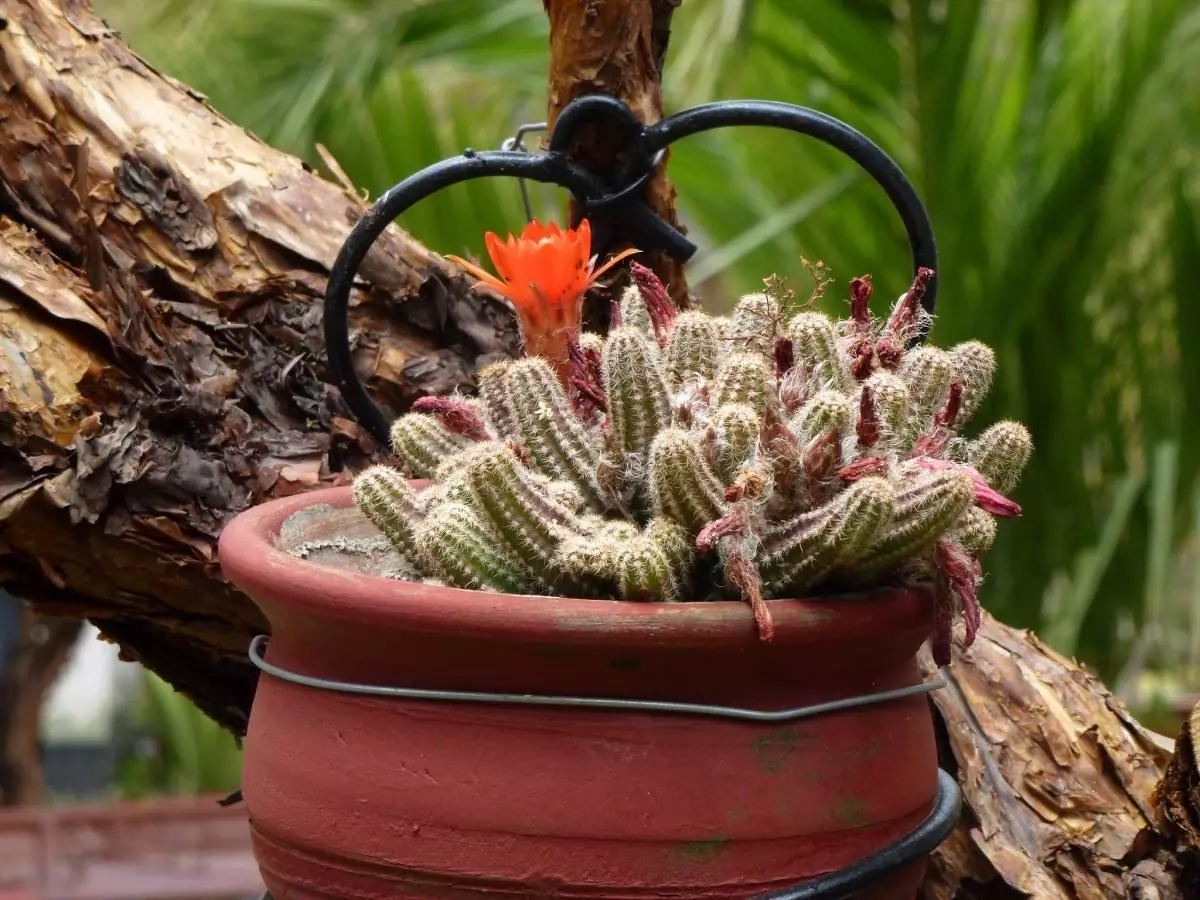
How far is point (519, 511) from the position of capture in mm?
676

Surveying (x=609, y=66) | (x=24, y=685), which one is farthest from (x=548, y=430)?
(x=24, y=685)

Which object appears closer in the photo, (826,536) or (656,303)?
(826,536)

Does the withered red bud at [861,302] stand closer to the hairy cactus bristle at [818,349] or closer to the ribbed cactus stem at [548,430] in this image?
the hairy cactus bristle at [818,349]

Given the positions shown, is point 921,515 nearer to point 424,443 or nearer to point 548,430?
point 548,430

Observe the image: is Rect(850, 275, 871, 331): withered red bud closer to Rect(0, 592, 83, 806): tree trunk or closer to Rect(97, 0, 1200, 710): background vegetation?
Rect(97, 0, 1200, 710): background vegetation

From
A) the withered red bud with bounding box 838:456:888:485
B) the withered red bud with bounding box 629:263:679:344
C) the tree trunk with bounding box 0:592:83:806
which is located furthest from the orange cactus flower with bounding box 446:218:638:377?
the tree trunk with bounding box 0:592:83:806

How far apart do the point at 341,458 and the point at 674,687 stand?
22.5 inches

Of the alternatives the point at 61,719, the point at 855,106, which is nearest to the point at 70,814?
the point at 855,106

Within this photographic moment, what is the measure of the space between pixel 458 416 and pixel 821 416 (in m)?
0.26

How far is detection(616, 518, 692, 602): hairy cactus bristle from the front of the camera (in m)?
0.63

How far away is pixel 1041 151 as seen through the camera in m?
2.25

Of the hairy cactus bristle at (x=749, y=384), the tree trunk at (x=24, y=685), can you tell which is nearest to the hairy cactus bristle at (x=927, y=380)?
the hairy cactus bristle at (x=749, y=384)

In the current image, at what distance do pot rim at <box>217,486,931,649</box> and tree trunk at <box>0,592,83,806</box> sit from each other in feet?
8.03

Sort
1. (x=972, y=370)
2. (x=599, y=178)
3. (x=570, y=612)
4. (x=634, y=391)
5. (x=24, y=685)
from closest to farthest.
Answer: (x=570, y=612)
(x=634, y=391)
(x=972, y=370)
(x=599, y=178)
(x=24, y=685)
